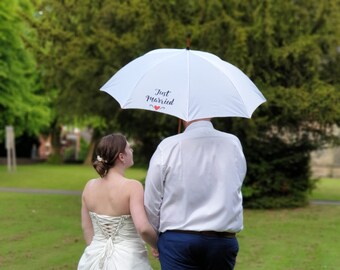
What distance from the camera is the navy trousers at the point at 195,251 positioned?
345cm

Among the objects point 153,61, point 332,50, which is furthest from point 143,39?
point 153,61

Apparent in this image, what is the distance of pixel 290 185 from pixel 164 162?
1218 centimetres

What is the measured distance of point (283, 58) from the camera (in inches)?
543

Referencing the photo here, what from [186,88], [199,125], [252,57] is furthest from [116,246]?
[252,57]

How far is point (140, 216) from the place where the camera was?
3.69 meters

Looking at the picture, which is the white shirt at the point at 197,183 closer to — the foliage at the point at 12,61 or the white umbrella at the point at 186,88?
the white umbrella at the point at 186,88

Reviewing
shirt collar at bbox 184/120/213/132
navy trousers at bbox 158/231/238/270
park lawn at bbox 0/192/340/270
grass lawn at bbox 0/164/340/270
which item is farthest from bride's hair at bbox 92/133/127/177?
grass lawn at bbox 0/164/340/270

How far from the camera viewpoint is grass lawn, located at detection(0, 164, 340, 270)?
8.34 metres

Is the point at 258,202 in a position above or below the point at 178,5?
below

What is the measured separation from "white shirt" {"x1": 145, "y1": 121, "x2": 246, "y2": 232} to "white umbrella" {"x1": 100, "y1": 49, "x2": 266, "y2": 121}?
23 cm

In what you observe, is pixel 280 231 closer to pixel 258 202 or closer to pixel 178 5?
pixel 258 202

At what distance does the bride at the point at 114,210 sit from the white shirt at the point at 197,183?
254 millimetres

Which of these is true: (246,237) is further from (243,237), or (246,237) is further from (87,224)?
(87,224)

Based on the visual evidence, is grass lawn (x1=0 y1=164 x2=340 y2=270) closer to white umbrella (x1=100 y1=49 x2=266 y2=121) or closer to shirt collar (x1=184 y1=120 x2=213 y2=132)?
white umbrella (x1=100 y1=49 x2=266 y2=121)
